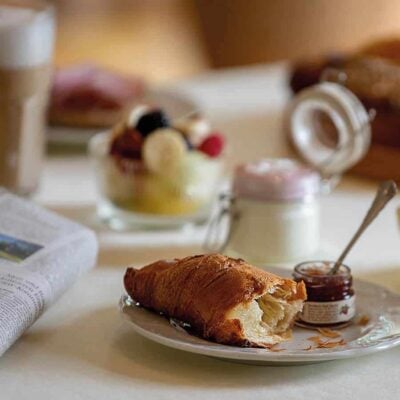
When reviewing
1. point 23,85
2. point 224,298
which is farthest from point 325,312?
point 23,85

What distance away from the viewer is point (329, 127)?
134 cm

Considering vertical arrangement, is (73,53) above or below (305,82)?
below

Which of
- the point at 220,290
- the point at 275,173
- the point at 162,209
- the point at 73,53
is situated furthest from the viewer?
→ the point at 73,53

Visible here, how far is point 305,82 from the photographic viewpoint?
1640mm

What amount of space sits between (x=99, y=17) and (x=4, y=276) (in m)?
3.06

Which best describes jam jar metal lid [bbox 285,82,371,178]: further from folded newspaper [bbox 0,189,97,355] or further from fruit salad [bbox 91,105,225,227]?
folded newspaper [bbox 0,189,97,355]

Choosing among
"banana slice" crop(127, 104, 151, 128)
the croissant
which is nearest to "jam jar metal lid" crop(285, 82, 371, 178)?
"banana slice" crop(127, 104, 151, 128)

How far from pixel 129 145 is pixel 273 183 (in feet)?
0.72

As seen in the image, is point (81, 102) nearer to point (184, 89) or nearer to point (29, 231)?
point (184, 89)

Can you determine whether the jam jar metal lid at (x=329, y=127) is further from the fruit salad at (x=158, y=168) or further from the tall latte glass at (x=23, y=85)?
the tall latte glass at (x=23, y=85)

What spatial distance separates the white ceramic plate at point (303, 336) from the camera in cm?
82

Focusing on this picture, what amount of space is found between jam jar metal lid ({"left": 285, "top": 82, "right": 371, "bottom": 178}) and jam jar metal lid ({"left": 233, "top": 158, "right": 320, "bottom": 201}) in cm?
12

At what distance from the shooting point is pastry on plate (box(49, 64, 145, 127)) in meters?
1.63

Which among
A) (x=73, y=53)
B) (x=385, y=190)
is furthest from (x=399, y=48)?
(x=73, y=53)
